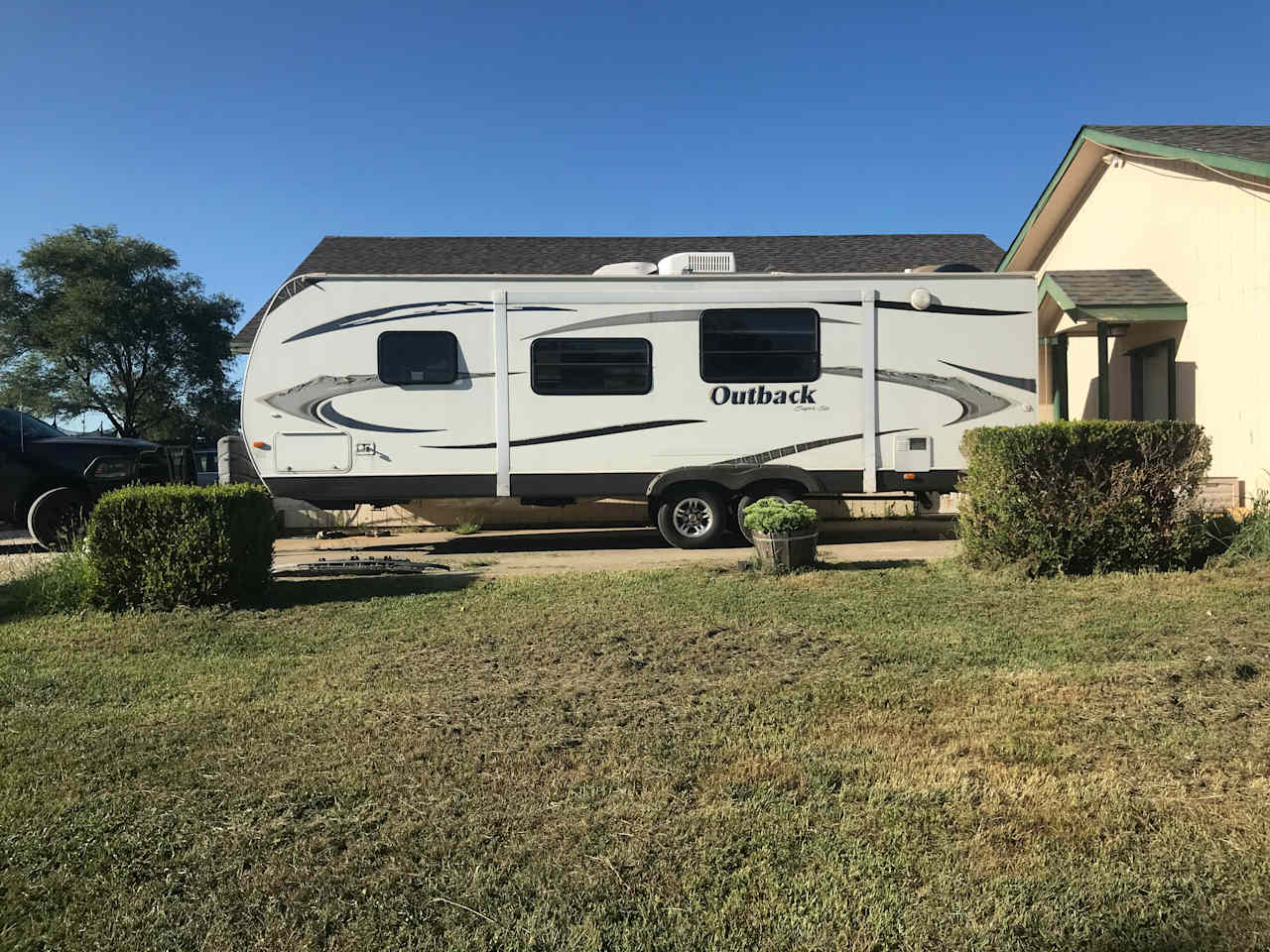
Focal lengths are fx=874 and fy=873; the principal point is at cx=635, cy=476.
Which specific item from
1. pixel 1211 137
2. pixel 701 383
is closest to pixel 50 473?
pixel 701 383

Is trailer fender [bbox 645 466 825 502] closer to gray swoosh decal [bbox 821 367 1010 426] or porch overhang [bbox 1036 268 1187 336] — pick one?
gray swoosh decal [bbox 821 367 1010 426]

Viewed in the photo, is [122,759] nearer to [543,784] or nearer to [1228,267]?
[543,784]

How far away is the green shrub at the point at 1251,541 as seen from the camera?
7.27 m

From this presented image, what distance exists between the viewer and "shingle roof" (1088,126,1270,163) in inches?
369

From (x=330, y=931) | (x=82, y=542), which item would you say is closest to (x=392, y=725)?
(x=330, y=931)

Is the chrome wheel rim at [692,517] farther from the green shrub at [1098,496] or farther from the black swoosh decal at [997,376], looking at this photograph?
the green shrub at [1098,496]

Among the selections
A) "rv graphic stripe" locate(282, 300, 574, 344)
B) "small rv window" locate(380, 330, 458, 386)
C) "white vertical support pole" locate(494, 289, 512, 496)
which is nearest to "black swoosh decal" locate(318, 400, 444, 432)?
"small rv window" locate(380, 330, 458, 386)

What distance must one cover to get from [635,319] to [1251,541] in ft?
20.8

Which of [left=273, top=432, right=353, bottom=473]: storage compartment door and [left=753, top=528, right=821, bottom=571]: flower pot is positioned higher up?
[left=273, top=432, right=353, bottom=473]: storage compartment door

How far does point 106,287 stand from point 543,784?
106 feet

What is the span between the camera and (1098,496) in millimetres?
7156

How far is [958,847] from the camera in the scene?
285 centimetres

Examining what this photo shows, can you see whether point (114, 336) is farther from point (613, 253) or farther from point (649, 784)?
point (649, 784)

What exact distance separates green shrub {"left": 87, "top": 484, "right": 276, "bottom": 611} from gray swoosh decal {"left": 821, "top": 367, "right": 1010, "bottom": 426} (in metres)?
6.55
